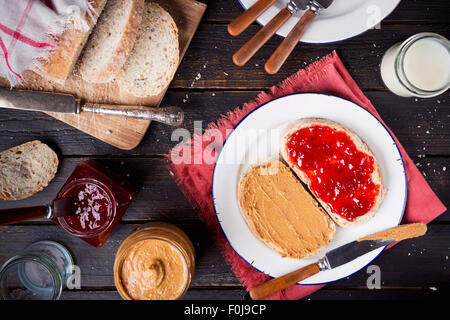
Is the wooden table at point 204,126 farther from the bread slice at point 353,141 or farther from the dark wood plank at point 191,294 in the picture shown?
the bread slice at point 353,141

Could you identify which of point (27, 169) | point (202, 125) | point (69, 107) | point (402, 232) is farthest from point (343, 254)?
point (27, 169)

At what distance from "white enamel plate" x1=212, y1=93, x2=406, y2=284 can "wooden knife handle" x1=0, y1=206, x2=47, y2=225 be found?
0.62m

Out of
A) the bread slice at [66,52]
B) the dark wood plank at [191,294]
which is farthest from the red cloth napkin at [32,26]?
the dark wood plank at [191,294]

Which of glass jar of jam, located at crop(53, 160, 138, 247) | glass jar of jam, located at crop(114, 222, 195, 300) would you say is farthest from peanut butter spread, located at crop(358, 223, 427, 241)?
glass jar of jam, located at crop(53, 160, 138, 247)

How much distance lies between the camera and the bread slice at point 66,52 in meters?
1.18

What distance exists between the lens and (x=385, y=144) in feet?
4.52

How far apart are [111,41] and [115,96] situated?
0.70ft

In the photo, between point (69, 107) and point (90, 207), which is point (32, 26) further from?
point (90, 207)

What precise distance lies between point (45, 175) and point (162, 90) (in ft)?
1.95

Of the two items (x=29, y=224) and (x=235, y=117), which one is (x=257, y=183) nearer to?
(x=235, y=117)

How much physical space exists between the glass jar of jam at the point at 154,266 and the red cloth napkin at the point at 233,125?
0.24 m

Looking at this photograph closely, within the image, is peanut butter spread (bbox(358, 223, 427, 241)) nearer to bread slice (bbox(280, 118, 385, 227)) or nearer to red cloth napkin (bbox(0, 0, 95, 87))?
bread slice (bbox(280, 118, 385, 227))

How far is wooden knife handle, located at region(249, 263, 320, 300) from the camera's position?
4.42 ft
